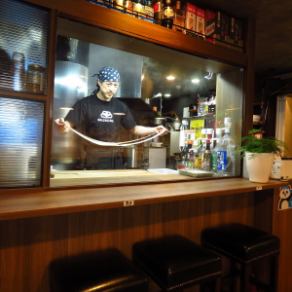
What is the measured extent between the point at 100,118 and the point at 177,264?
110 centimetres

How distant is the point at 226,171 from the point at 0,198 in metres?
1.58

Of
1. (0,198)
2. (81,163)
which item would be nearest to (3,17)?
(0,198)

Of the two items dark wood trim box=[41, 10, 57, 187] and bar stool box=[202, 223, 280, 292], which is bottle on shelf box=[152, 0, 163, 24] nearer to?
dark wood trim box=[41, 10, 57, 187]

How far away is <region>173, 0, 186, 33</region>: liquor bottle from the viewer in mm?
1703

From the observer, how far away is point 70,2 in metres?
1.28

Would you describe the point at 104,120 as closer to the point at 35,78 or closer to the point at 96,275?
the point at 35,78

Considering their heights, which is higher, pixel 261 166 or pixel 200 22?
pixel 200 22

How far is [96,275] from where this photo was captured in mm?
1021

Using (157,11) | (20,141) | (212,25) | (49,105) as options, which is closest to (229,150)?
(212,25)

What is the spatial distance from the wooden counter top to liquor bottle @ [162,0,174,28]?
40.5 inches

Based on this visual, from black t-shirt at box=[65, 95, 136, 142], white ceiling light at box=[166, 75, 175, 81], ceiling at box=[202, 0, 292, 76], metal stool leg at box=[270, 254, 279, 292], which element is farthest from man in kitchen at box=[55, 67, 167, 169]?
metal stool leg at box=[270, 254, 279, 292]

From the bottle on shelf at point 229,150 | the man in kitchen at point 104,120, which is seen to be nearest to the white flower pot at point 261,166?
the bottle on shelf at point 229,150

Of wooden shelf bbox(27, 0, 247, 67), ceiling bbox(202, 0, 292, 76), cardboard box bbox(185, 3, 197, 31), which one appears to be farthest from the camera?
ceiling bbox(202, 0, 292, 76)

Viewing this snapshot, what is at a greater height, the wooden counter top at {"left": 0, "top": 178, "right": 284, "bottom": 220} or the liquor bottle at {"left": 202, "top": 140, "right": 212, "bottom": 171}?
the liquor bottle at {"left": 202, "top": 140, "right": 212, "bottom": 171}
